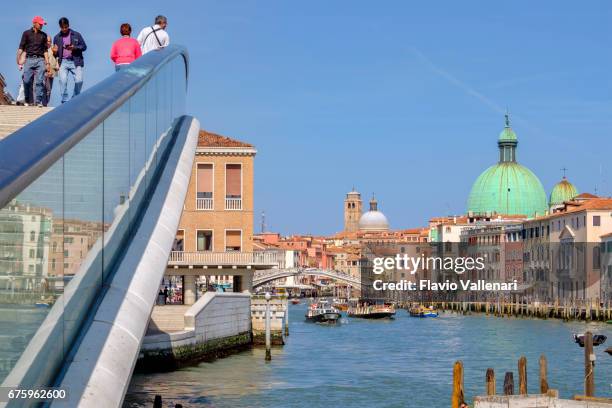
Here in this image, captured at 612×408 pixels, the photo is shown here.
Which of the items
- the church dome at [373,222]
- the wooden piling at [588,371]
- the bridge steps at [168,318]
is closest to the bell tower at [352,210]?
the church dome at [373,222]

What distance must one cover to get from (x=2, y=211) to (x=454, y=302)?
82869 mm

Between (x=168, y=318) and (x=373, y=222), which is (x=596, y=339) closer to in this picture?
(x=168, y=318)

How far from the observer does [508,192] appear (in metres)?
99.1

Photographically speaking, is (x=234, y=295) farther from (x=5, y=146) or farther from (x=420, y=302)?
(x=420, y=302)

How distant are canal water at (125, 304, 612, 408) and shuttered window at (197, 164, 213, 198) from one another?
4985 millimetres

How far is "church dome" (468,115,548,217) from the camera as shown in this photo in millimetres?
98375

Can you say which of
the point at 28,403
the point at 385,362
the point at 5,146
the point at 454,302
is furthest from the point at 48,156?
the point at 454,302

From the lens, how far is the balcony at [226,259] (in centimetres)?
3058

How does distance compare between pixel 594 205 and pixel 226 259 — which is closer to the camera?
pixel 226 259

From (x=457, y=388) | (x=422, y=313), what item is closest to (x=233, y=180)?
(x=457, y=388)

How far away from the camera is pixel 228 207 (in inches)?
1276

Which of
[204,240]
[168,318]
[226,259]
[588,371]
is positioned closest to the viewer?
[588,371]

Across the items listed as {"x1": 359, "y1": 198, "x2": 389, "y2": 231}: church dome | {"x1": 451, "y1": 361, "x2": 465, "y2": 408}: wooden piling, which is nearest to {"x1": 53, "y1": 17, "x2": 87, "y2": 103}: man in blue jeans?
{"x1": 451, "y1": 361, "x2": 465, "y2": 408}: wooden piling

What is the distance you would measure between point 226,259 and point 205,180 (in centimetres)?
289
